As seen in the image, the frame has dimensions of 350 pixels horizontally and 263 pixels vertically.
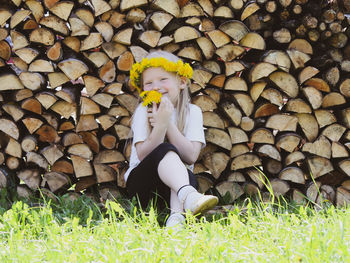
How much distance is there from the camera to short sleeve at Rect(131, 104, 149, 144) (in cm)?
248

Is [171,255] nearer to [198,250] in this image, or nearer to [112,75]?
[198,250]

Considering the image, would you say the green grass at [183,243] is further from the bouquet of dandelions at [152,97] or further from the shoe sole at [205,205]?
the bouquet of dandelions at [152,97]

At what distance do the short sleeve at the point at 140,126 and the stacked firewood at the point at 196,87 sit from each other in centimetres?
23

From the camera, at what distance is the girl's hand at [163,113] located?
235 cm

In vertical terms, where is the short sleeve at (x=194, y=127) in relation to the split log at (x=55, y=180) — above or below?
above

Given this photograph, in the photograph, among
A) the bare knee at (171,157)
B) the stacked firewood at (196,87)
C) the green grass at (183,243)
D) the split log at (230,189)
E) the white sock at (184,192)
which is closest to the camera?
the green grass at (183,243)

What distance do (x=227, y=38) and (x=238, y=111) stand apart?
45 centimetres

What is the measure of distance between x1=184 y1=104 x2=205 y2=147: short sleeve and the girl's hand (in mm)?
206

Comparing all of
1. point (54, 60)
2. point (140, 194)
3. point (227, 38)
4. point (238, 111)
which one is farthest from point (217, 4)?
point (140, 194)

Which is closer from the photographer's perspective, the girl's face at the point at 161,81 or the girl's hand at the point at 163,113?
the girl's hand at the point at 163,113

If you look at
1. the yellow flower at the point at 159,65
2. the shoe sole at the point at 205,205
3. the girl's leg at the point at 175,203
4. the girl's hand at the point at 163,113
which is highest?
the yellow flower at the point at 159,65

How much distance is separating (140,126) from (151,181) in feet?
1.04

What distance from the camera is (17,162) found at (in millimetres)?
2779

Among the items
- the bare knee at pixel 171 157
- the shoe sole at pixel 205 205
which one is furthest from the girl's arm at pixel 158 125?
the shoe sole at pixel 205 205
